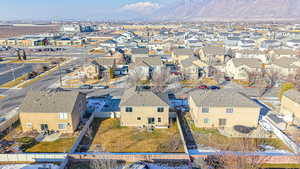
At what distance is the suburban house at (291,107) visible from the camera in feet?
97.8

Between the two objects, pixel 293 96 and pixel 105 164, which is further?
pixel 293 96

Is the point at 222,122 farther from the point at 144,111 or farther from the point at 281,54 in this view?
the point at 281,54

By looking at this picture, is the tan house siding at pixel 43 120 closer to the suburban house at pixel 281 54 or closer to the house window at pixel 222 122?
the house window at pixel 222 122

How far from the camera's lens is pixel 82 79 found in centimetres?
4934

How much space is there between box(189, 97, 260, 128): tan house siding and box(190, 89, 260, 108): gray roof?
1.80 feet

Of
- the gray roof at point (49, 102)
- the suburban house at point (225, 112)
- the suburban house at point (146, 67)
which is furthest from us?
the suburban house at point (146, 67)

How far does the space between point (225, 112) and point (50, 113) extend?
23478mm

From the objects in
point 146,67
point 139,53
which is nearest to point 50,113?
point 146,67

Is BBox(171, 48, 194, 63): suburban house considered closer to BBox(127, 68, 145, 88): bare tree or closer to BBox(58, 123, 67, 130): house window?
BBox(127, 68, 145, 88): bare tree

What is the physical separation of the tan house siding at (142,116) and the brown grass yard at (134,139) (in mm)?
934

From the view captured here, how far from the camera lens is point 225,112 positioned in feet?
93.4

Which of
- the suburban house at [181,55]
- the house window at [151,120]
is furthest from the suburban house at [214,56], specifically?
the house window at [151,120]

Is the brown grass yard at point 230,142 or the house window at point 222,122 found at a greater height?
the house window at point 222,122

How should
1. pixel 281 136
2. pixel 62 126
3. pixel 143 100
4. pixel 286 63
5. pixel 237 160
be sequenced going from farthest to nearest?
pixel 286 63, pixel 143 100, pixel 62 126, pixel 281 136, pixel 237 160
